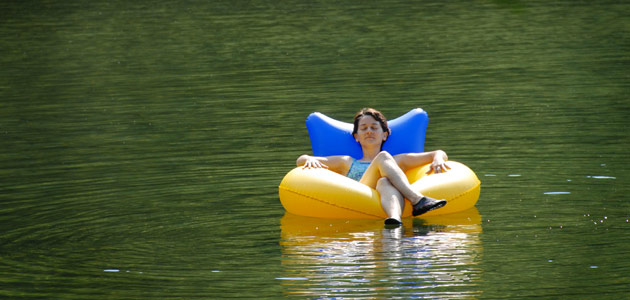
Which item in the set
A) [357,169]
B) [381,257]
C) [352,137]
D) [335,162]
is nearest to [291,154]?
[352,137]

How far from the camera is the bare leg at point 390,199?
7219 mm

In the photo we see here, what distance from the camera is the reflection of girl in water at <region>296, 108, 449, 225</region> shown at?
7277 mm

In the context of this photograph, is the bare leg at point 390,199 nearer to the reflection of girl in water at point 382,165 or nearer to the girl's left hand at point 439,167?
the reflection of girl in water at point 382,165

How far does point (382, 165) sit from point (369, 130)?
544 mm

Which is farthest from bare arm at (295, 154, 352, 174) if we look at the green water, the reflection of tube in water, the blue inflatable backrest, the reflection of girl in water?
the reflection of tube in water

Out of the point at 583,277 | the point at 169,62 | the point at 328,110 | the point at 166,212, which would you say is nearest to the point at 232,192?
the point at 166,212

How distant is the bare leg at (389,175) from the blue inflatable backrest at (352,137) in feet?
2.21

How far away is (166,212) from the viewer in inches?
306

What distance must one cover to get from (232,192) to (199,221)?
0.95 meters

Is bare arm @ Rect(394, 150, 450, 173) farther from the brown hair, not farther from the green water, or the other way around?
the green water

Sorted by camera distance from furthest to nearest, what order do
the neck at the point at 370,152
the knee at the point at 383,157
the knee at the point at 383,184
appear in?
the neck at the point at 370,152 < the knee at the point at 383,157 < the knee at the point at 383,184

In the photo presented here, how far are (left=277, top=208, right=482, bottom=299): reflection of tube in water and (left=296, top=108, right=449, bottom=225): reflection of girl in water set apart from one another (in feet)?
0.44

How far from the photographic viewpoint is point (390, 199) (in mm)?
7336

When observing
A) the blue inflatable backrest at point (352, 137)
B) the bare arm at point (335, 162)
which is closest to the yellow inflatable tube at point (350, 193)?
the bare arm at point (335, 162)
